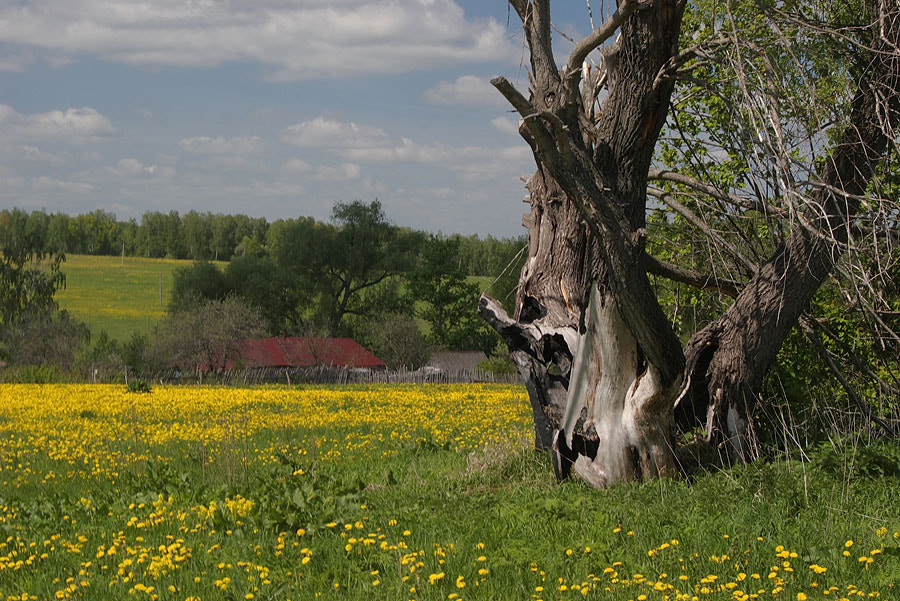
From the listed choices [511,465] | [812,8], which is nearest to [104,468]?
[511,465]

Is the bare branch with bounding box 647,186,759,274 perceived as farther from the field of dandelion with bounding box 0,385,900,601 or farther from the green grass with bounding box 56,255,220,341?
the green grass with bounding box 56,255,220,341

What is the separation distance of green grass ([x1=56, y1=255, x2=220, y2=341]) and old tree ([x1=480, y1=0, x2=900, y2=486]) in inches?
2867

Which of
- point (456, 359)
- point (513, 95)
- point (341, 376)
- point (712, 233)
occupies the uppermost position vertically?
point (513, 95)

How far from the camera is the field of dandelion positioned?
5082 millimetres

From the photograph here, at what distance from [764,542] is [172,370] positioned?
149 ft

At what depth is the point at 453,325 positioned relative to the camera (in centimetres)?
7838

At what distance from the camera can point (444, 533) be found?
633 cm

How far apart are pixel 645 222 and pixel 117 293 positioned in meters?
105

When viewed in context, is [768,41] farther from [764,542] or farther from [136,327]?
[136,327]

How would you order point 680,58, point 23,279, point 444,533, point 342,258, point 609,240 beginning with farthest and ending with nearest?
point 342,258 → point 23,279 → point 680,58 → point 609,240 → point 444,533

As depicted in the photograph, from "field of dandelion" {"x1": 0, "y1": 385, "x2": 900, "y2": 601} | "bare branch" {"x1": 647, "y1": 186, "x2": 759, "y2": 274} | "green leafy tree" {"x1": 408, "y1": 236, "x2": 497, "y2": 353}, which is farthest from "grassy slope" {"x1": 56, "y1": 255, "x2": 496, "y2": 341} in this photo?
"field of dandelion" {"x1": 0, "y1": 385, "x2": 900, "y2": 601}

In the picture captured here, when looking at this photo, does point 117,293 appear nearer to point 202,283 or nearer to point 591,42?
point 202,283

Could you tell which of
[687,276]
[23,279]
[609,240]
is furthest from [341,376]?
[609,240]

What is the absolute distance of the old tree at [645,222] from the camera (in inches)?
271
